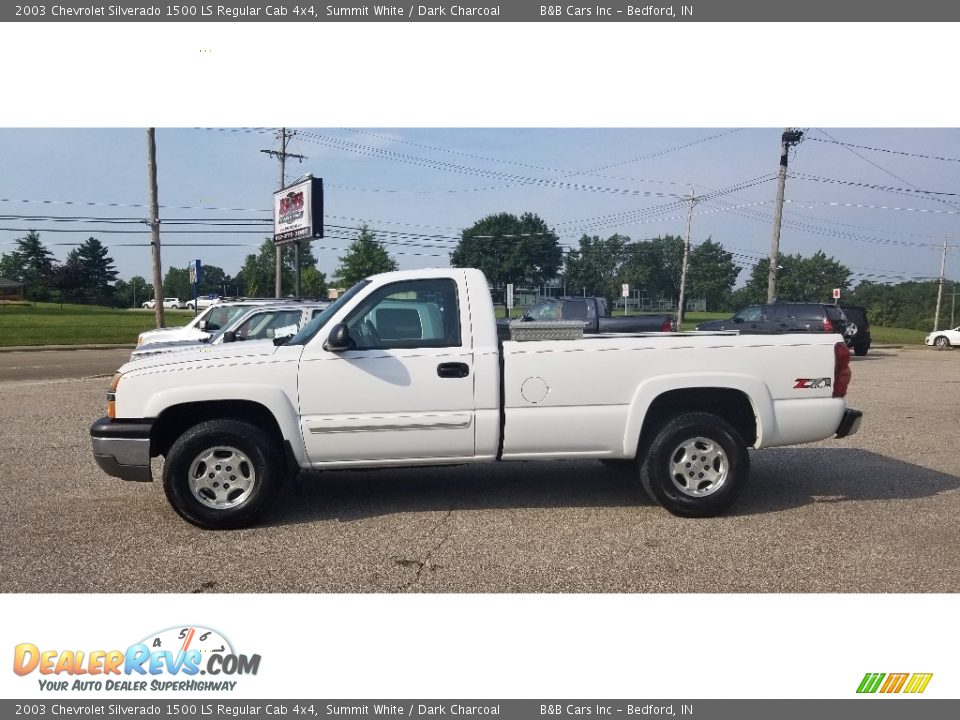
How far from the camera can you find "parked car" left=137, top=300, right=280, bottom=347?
13402mm

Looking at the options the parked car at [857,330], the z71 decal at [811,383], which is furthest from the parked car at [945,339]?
the z71 decal at [811,383]

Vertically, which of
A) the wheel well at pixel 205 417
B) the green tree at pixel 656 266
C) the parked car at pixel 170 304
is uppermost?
the green tree at pixel 656 266

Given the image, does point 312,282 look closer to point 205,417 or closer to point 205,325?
point 205,325

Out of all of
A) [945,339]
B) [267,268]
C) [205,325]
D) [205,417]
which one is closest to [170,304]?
[267,268]

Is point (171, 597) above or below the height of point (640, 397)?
below

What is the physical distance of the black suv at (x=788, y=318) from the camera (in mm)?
21438

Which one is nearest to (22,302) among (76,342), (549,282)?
(76,342)

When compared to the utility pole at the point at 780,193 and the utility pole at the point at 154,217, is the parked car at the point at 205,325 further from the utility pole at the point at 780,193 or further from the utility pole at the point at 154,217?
the utility pole at the point at 780,193

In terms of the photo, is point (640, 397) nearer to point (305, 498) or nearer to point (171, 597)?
point (305, 498)

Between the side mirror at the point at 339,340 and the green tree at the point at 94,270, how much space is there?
91465 mm

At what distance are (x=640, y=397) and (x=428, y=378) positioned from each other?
1582 mm

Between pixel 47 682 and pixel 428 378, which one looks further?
pixel 428 378

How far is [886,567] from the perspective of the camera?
14.9 feet

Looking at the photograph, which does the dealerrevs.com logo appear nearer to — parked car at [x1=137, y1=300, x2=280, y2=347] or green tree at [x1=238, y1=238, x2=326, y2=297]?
parked car at [x1=137, y1=300, x2=280, y2=347]
